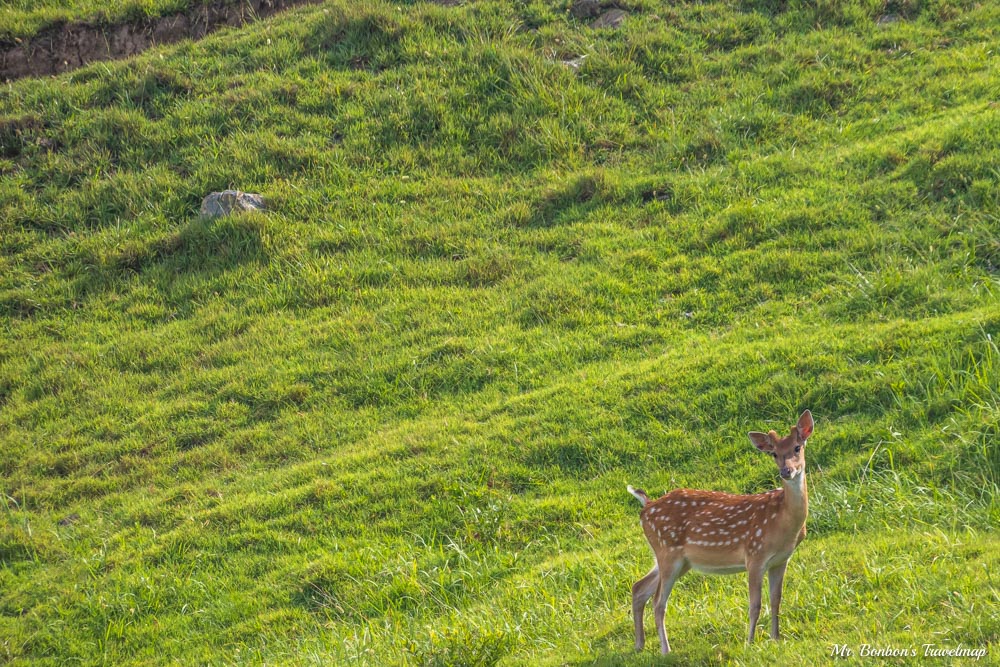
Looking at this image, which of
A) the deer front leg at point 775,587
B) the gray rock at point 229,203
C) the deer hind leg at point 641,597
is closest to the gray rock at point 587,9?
the gray rock at point 229,203

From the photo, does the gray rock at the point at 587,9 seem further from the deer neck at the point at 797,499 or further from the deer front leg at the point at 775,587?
the deer front leg at the point at 775,587

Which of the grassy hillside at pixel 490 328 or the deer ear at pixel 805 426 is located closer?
the deer ear at pixel 805 426

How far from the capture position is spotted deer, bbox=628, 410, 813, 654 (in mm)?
6312

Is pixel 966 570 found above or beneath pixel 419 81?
beneath

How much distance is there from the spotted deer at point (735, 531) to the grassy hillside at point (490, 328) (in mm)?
353

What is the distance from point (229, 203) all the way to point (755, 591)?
1210cm

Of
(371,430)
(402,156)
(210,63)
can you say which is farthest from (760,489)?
(210,63)

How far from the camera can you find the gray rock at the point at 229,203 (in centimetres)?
1611

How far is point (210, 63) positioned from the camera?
1947 cm

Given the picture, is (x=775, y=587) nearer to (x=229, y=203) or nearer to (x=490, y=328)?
(x=490, y=328)

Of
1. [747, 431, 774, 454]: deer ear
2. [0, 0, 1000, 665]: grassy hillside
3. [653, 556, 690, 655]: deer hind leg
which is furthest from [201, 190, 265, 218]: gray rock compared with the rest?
[747, 431, 774, 454]: deer ear

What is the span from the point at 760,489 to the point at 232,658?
5047mm

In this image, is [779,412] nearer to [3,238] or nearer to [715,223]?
[715,223]

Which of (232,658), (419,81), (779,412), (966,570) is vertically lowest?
(232,658)
